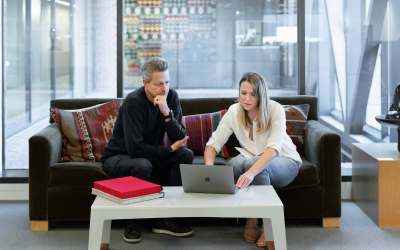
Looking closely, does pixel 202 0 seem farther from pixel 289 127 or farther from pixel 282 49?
pixel 289 127

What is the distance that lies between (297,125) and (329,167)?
0.53 m

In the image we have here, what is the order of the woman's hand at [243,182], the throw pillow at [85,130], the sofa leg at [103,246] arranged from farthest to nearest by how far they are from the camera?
the throw pillow at [85,130] < the sofa leg at [103,246] < the woman's hand at [243,182]

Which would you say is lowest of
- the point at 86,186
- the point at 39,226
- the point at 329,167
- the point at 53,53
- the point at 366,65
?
the point at 39,226

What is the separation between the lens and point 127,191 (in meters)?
1.96

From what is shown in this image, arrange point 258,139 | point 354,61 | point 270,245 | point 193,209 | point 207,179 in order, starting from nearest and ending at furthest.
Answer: point 193,209 → point 207,179 → point 270,245 → point 258,139 → point 354,61

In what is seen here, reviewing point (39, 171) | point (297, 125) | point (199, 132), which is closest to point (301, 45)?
point (297, 125)

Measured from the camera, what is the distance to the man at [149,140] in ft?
8.40

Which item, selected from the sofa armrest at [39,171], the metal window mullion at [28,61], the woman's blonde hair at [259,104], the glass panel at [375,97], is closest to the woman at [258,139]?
the woman's blonde hair at [259,104]

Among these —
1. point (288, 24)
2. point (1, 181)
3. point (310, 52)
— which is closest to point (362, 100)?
point (310, 52)

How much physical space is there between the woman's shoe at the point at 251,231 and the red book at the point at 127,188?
2.54ft

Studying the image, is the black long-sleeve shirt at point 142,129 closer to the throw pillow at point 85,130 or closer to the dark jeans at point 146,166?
the dark jeans at point 146,166

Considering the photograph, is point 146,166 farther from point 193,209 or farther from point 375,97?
point 375,97

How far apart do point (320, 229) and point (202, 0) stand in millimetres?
2165

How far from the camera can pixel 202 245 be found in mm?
2479
